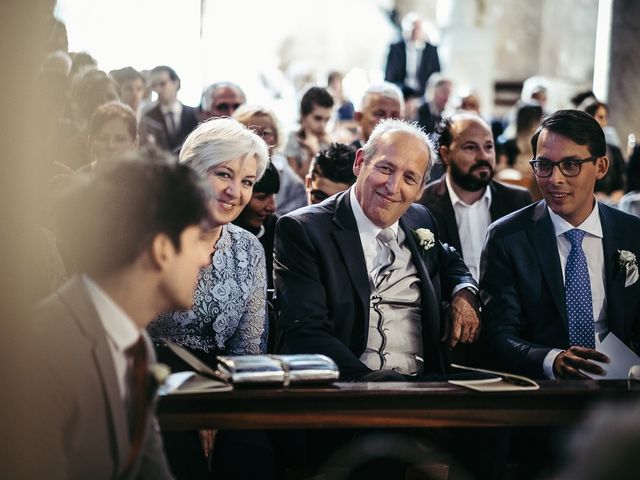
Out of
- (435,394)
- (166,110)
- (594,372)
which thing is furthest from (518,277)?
(166,110)

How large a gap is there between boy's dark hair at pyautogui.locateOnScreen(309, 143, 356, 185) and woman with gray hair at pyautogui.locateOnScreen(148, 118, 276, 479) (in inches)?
45.7

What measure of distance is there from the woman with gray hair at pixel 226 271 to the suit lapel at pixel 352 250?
41cm

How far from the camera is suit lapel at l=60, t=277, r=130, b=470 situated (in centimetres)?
237

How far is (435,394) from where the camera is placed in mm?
3238

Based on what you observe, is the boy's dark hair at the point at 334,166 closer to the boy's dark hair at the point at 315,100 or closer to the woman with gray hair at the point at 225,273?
the woman with gray hair at the point at 225,273

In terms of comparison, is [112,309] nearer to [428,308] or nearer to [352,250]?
[352,250]

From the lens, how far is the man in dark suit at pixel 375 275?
405 cm

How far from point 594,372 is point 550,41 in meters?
13.6

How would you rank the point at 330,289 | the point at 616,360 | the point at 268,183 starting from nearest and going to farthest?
the point at 616,360 < the point at 330,289 < the point at 268,183

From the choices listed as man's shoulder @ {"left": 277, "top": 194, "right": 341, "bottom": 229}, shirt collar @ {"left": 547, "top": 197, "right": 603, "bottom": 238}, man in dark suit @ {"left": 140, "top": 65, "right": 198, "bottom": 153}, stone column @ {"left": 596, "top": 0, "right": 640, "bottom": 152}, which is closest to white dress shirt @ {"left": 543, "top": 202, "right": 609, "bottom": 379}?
shirt collar @ {"left": 547, "top": 197, "right": 603, "bottom": 238}

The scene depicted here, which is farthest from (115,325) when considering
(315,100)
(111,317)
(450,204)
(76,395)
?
(315,100)

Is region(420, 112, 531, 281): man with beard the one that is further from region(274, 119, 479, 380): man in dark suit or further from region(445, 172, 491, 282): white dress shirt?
region(274, 119, 479, 380): man in dark suit

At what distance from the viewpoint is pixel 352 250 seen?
13.8 ft

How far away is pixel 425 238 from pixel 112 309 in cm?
219
